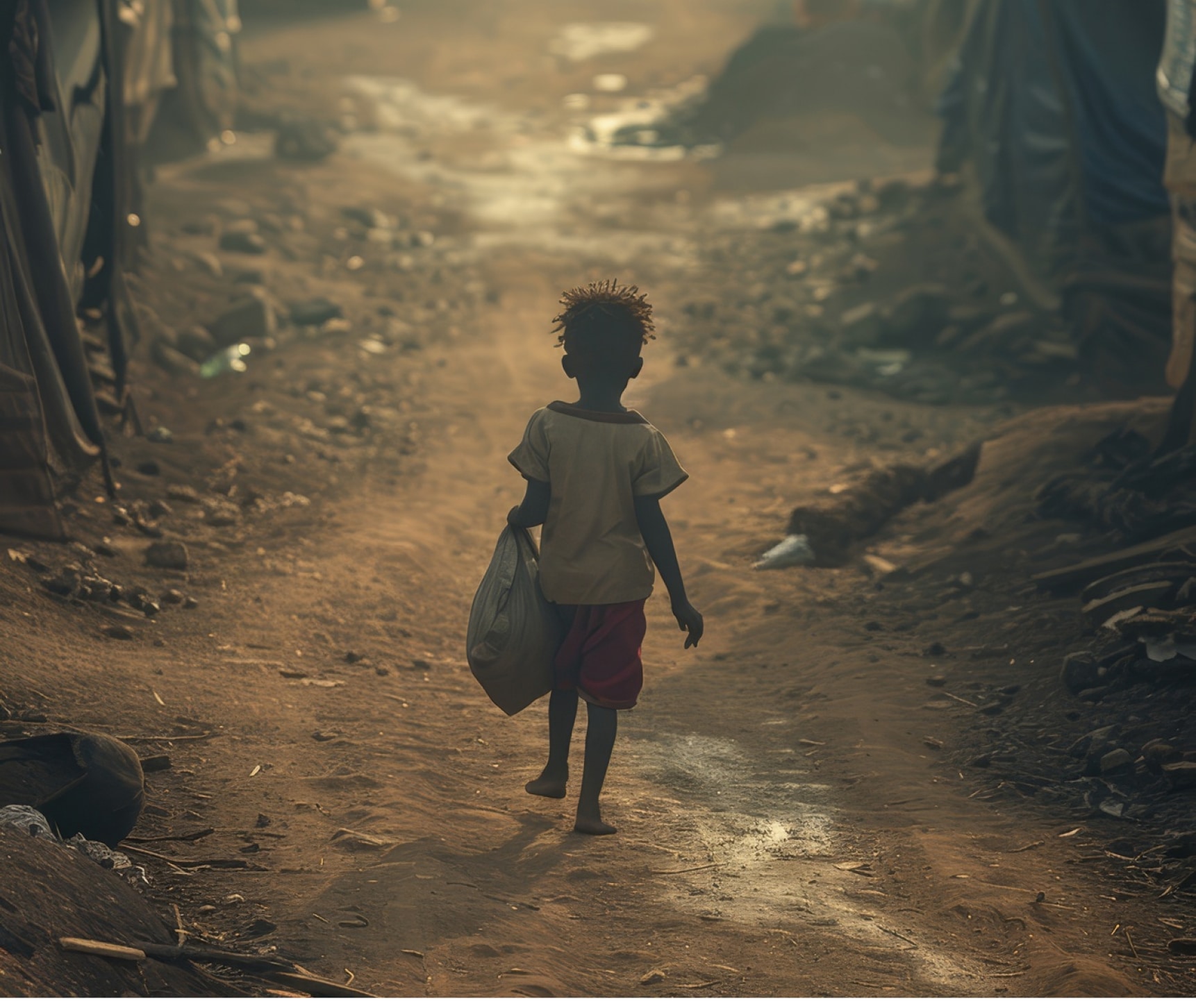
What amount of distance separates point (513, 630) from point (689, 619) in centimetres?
53

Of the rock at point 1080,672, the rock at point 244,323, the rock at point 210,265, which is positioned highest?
the rock at point 1080,672

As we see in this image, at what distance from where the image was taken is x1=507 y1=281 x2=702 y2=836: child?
383 cm

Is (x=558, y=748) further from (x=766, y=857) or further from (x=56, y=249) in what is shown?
(x=56, y=249)

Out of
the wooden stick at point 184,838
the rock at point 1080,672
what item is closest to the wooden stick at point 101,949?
the wooden stick at point 184,838

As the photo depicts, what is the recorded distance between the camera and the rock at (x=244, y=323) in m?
10.1

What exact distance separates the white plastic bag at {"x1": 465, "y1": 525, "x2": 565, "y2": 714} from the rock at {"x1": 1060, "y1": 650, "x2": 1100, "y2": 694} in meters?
2.28

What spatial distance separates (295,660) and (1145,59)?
8.50 meters

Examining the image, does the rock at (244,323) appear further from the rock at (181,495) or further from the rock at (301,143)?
the rock at (301,143)

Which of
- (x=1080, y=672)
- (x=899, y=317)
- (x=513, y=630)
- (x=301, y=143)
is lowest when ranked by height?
(x=899, y=317)

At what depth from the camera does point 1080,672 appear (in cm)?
509

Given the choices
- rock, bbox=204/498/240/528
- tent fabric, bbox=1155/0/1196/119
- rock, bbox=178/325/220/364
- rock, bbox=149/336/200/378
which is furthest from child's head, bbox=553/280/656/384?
rock, bbox=178/325/220/364

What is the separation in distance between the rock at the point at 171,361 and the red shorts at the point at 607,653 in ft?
19.9

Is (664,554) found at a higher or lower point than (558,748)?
higher

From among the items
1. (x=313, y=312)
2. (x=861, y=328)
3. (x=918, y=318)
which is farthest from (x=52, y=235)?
(x=918, y=318)
